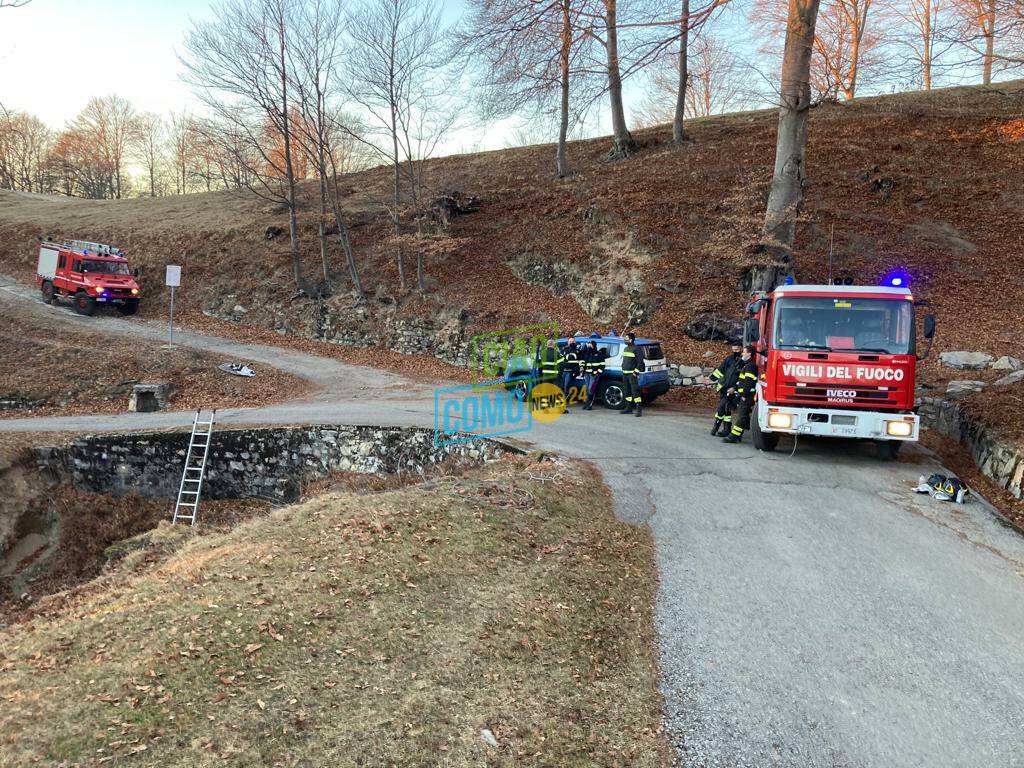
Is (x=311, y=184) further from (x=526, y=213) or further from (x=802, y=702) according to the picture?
(x=802, y=702)

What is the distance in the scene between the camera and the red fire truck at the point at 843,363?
972 centimetres

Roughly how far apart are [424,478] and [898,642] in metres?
8.13

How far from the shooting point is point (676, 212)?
2319cm

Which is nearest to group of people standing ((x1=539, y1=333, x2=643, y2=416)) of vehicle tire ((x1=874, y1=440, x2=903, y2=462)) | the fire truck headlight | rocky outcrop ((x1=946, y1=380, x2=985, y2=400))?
vehicle tire ((x1=874, y1=440, x2=903, y2=462))

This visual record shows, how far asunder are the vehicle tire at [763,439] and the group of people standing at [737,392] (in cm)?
50

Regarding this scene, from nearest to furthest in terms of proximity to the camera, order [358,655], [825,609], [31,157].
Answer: [358,655], [825,609], [31,157]

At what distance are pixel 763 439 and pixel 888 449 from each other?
6.38ft

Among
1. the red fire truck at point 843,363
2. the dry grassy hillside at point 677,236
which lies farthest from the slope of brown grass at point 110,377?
the red fire truck at point 843,363

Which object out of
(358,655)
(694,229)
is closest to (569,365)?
(694,229)

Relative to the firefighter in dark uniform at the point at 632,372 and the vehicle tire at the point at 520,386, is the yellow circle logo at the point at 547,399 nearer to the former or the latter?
the vehicle tire at the point at 520,386

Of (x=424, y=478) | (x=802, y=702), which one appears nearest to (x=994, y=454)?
(x=802, y=702)

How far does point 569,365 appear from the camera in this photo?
15016 mm

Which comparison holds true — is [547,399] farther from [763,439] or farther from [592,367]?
[763,439]

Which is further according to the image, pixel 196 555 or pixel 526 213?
pixel 526 213
